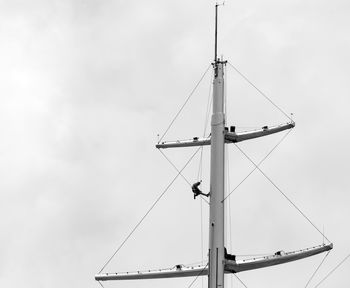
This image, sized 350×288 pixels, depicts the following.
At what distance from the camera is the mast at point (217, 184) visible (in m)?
34.4

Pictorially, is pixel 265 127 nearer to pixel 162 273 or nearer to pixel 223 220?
pixel 223 220

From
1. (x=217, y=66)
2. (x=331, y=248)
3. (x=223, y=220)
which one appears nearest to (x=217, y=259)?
(x=223, y=220)

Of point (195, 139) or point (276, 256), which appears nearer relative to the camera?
point (276, 256)

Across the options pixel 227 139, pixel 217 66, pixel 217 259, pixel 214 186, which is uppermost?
pixel 217 66

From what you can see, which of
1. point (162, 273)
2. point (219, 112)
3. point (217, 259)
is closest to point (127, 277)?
point (162, 273)

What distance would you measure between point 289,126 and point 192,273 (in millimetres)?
6636

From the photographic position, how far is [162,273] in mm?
36500

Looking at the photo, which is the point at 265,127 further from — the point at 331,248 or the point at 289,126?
the point at 331,248

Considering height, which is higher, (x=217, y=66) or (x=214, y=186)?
(x=217, y=66)

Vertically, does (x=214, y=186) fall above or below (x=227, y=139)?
below

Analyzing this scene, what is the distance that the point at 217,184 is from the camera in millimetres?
35844

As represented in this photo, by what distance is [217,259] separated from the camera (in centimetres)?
3453

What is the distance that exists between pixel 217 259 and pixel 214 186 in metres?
2.80

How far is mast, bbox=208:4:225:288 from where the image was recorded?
113ft
